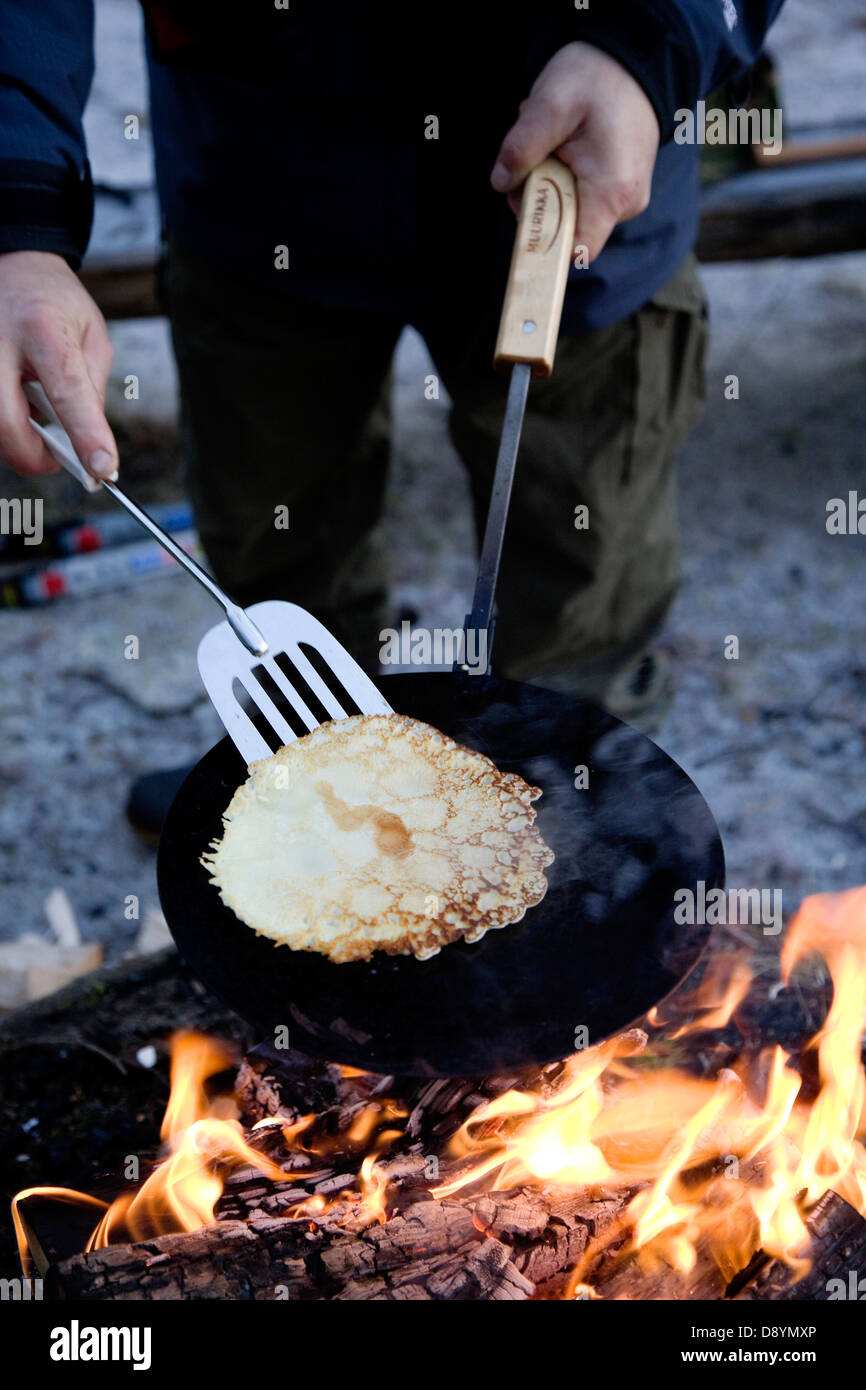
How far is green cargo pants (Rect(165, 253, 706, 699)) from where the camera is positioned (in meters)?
2.21

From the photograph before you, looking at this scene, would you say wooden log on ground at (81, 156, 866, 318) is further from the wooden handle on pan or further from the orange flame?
the orange flame

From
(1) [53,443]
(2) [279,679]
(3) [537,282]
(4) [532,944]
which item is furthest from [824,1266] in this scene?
(1) [53,443]

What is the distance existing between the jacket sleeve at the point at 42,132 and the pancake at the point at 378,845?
2.82 feet

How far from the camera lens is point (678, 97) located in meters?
1.66

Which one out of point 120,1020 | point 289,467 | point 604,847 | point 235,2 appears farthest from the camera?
point 289,467

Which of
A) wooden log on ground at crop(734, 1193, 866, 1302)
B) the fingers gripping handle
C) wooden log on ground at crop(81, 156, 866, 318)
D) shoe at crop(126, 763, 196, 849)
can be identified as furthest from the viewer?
wooden log on ground at crop(81, 156, 866, 318)

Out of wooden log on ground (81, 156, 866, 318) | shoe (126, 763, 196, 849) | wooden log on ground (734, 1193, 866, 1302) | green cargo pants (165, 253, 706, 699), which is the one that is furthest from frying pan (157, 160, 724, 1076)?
wooden log on ground (81, 156, 866, 318)

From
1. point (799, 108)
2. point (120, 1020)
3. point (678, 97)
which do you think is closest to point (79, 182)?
point (678, 97)

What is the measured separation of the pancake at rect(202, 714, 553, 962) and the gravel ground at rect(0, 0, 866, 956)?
1.30m

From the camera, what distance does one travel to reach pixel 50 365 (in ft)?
4.89

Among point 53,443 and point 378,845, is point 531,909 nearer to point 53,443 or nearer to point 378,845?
point 378,845

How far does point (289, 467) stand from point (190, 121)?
71 cm

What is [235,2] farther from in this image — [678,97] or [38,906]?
[38,906]

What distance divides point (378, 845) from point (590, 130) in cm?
106
